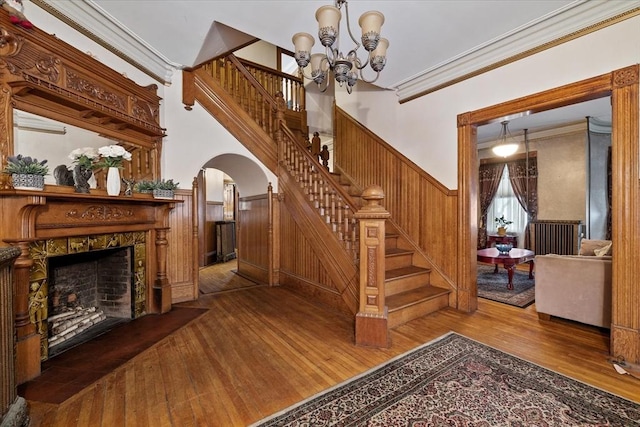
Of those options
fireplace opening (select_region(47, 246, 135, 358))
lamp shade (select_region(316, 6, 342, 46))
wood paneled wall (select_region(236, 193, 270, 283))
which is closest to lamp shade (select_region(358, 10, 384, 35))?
lamp shade (select_region(316, 6, 342, 46))

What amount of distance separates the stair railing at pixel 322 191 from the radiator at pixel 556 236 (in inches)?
203

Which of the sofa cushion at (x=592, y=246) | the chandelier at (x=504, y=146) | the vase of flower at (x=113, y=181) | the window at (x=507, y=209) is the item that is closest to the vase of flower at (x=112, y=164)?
the vase of flower at (x=113, y=181)

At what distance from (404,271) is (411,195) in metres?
1.10

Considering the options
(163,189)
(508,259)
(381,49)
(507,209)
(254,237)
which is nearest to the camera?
(381,49)

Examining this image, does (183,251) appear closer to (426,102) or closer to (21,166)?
(21,166)

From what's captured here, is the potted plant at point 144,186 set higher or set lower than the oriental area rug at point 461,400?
higher

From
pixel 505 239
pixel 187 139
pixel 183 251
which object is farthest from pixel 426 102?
pixel 505 239

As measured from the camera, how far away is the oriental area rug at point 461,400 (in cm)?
164

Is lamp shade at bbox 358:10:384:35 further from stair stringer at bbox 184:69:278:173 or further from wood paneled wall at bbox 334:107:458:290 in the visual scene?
stair stringer at bbox 184:69:278:173

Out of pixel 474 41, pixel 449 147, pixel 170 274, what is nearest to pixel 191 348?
pixel 170 274

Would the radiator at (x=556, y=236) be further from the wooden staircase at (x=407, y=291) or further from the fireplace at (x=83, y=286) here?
the fireplace at (x=83, y=286)

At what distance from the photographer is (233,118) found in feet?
14.0

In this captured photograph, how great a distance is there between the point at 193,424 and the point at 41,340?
1611mm

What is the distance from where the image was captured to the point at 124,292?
321cm
